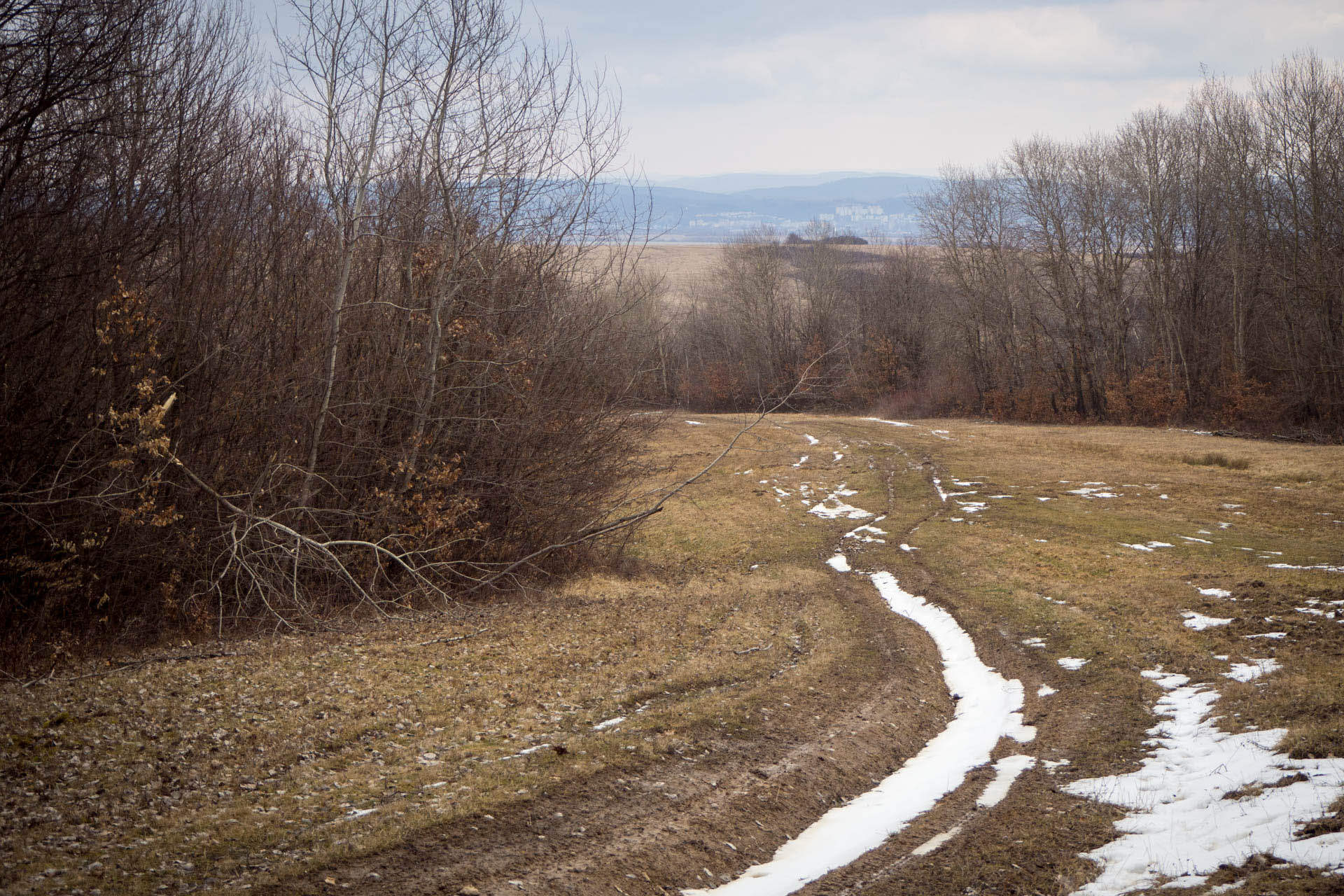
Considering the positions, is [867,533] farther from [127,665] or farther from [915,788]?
[127,665]

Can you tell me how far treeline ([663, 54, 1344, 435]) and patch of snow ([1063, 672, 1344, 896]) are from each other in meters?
25.3

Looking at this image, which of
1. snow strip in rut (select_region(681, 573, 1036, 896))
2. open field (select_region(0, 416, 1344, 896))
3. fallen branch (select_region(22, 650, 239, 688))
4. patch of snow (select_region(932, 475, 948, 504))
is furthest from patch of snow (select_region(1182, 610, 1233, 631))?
fallen branch (select_region(22, 650, 239, 688))

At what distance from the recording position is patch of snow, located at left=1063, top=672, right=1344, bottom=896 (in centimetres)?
542

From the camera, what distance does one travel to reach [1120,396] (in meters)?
47.8

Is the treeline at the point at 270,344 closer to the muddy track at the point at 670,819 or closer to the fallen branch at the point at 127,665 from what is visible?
the fallen branch at the point at 127,665

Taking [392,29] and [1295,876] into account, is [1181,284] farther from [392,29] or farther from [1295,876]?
[1295,876]

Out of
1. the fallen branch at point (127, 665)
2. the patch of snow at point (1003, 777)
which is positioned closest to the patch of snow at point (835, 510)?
the patch of snow at point (1003, 777)

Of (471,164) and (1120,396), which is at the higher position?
(471,164)

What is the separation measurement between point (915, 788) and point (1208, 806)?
2.36 meters

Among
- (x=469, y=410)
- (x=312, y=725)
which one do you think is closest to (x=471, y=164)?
(x=469, y=410)

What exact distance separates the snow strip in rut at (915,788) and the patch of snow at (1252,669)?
2.45m

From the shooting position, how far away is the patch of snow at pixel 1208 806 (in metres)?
5.42

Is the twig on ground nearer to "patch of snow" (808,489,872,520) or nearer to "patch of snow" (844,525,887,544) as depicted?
"patch of snow" (844,525,887,544)

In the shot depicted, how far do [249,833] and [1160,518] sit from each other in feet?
76.9
